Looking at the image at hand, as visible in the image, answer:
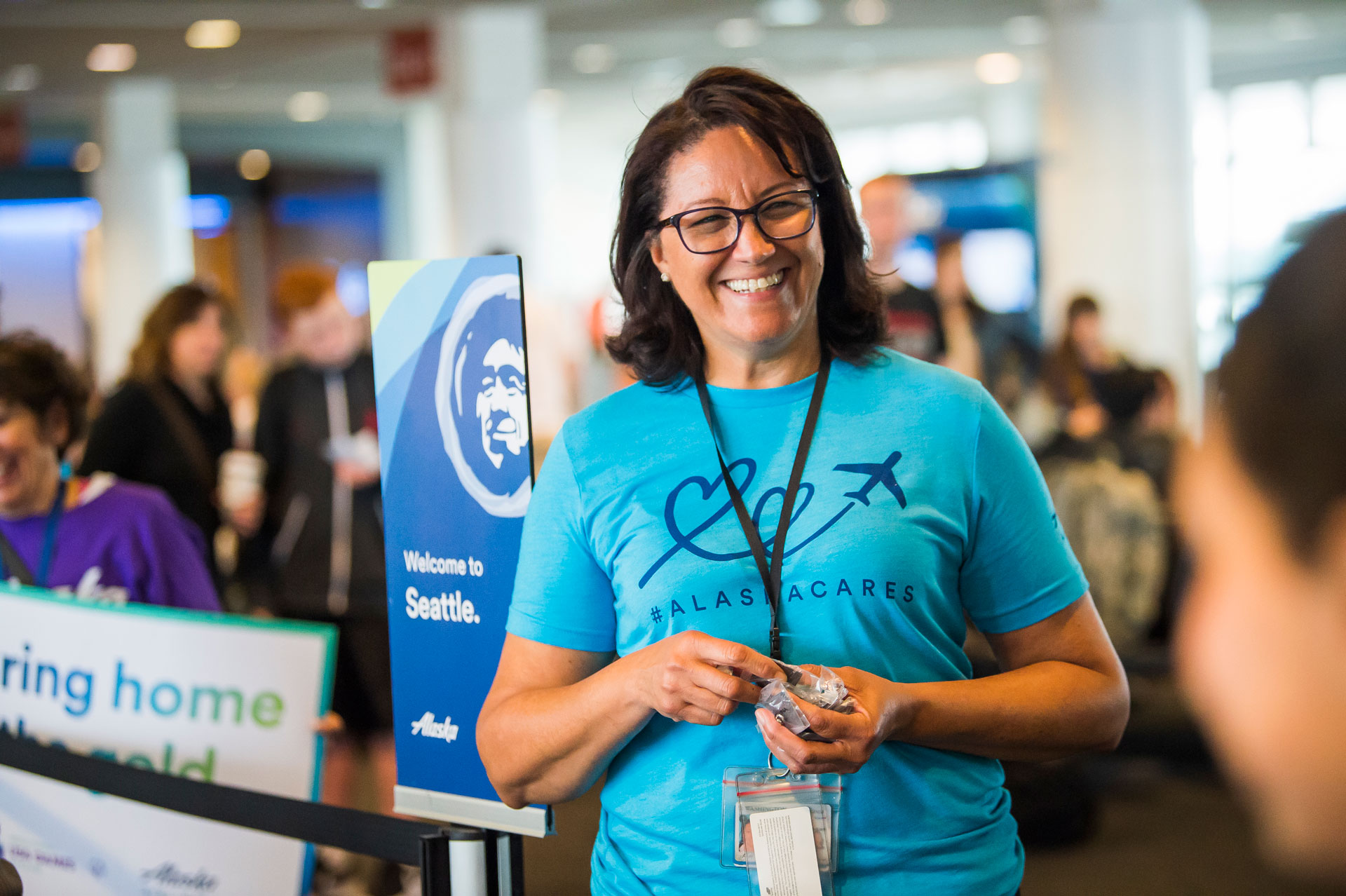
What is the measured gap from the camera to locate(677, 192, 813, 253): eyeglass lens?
1491 mm

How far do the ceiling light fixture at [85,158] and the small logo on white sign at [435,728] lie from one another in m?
15.8

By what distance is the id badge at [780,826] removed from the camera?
134cm

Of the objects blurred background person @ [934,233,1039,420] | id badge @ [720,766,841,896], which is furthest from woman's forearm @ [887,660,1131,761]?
blurred background person @ [934,233,1039,420]

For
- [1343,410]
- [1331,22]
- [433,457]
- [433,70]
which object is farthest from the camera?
[1331,22]

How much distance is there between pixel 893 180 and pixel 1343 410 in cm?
400

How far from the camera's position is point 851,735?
4.14 ft

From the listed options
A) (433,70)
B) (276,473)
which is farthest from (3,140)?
(276,473)

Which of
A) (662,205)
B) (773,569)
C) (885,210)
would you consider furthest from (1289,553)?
(885,210)

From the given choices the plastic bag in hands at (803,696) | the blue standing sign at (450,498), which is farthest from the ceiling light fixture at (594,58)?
the plastic bag in hands at (803,696)

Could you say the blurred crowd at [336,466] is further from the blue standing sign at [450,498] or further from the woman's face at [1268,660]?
the woman's face at [1268,660]

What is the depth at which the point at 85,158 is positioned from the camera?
16.7 metres

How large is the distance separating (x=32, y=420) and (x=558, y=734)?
168 centimetres

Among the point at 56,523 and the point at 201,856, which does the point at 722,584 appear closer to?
the point at 201,856

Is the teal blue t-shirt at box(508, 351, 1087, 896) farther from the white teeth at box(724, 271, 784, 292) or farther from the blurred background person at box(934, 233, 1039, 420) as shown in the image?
the blurred background person at box(934, 233, 1039, 420)
